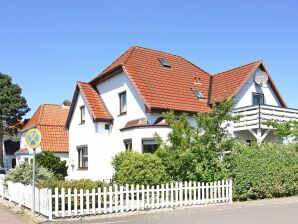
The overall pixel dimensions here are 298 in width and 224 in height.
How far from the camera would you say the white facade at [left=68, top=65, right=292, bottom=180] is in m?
21.6

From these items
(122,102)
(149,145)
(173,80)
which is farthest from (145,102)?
(173,80)

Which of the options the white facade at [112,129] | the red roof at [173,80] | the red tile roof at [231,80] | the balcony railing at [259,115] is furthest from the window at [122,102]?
the balcony railing at [259,115]

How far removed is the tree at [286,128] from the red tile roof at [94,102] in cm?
941

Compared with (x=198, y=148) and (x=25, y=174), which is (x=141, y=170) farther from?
(x=25, y=174)

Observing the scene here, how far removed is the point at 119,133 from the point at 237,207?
10.9 metres

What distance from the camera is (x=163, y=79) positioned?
24.4 metres

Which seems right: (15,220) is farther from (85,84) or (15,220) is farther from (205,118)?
(85,84)

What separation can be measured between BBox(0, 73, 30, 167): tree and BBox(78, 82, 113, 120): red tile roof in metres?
29.2

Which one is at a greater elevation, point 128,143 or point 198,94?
point 198,94

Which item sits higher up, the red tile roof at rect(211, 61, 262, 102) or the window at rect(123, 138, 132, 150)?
the red tile roof at rect(211, 61, 262, 102)

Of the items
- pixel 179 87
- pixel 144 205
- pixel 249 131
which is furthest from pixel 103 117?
pixel 144 205

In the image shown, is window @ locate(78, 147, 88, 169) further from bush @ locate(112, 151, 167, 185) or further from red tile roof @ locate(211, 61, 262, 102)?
bush @ locate(112, 151, 167, 185)

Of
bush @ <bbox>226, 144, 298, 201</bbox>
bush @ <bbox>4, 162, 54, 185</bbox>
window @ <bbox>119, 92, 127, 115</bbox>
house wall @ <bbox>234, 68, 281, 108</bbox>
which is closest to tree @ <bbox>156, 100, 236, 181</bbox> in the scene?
bush @ <bbox>226, 144, 298, 201</bbox>

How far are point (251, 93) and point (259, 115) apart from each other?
3.65 metres
